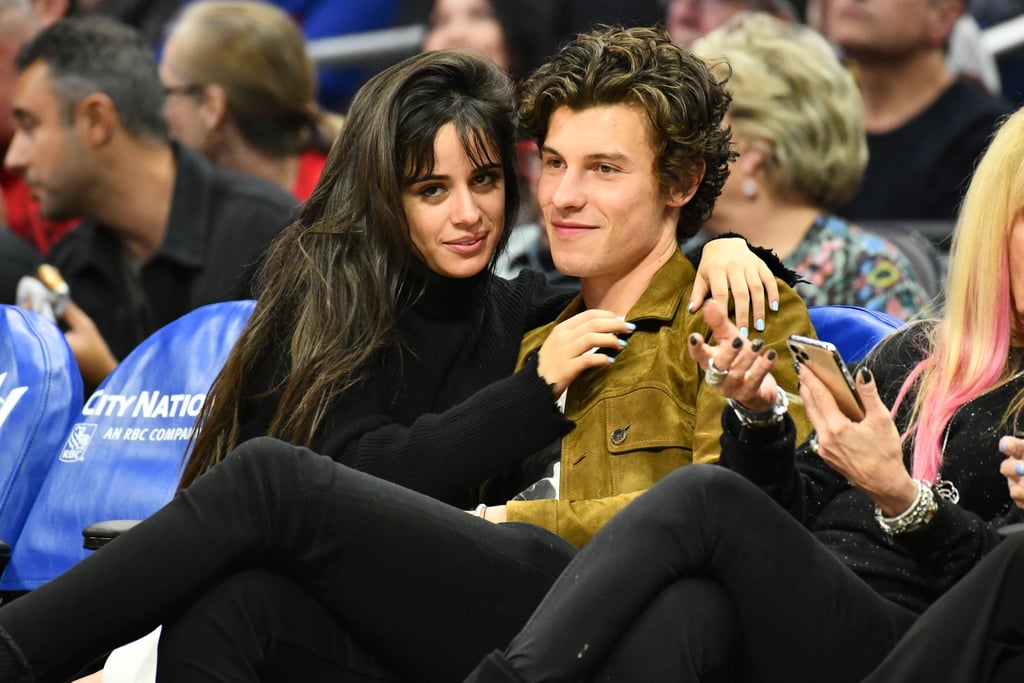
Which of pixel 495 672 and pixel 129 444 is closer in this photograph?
pixel 495 672

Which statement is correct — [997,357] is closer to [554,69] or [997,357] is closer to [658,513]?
[658,513]

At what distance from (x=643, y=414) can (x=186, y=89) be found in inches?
122

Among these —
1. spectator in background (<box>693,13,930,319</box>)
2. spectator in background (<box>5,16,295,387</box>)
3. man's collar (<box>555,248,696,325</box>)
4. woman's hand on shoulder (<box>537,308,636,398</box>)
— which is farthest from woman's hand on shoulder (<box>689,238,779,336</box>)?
spectator in background (<box>5,16,295,387</box>)

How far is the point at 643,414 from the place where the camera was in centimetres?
290

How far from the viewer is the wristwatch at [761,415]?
2564mm

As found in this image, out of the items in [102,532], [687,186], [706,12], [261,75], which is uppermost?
[687,186]

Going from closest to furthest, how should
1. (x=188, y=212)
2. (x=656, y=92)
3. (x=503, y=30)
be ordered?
(x=656, y=92)
(x=188, y=212)
(x=503, y=30)

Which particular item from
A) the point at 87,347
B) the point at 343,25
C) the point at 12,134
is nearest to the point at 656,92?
the point at 87,347

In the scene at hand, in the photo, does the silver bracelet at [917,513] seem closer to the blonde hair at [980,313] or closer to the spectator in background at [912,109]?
the blonde hair at [980,313]

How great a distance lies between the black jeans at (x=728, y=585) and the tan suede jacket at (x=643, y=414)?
1.22 ft

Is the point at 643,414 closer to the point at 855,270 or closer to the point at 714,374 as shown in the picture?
the point at 714,374

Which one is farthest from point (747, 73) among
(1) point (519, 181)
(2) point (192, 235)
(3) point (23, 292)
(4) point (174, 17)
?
(4) point (174, 17)

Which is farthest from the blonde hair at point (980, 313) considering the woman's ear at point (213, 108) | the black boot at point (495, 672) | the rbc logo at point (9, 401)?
the woman's ear at point (213, 108)

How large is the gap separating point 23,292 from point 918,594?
266 centimetres
